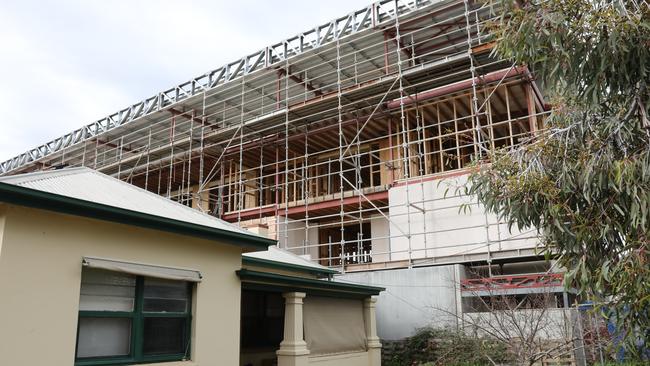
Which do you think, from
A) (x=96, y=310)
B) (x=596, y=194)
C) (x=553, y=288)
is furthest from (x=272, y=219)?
(x=596, y=194)

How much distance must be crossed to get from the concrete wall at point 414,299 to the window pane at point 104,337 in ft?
29.8

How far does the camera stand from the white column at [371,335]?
13.8m

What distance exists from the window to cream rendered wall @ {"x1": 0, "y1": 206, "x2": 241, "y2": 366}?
0.25m

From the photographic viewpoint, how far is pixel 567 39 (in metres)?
6.35

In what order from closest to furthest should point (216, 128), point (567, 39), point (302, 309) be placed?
point (567, 39)
point (302, 309)
point (216, 128)

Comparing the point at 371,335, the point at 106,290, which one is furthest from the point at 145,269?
the point at 371,335

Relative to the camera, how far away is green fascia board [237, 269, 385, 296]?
33.7 feet

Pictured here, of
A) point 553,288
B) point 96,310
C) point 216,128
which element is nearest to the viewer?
point 96,310

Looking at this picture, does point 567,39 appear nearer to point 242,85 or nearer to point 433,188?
point 433,188

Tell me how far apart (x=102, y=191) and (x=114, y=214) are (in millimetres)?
1529

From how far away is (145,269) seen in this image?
27.5ft

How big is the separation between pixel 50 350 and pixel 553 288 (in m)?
11.3

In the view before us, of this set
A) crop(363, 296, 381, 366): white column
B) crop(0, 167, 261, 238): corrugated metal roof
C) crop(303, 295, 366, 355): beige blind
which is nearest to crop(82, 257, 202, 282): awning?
crop(0, 167, 261, 238): corrugated metal roof

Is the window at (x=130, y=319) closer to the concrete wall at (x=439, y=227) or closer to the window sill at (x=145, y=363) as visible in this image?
the window sill at (x=145, y=363)
